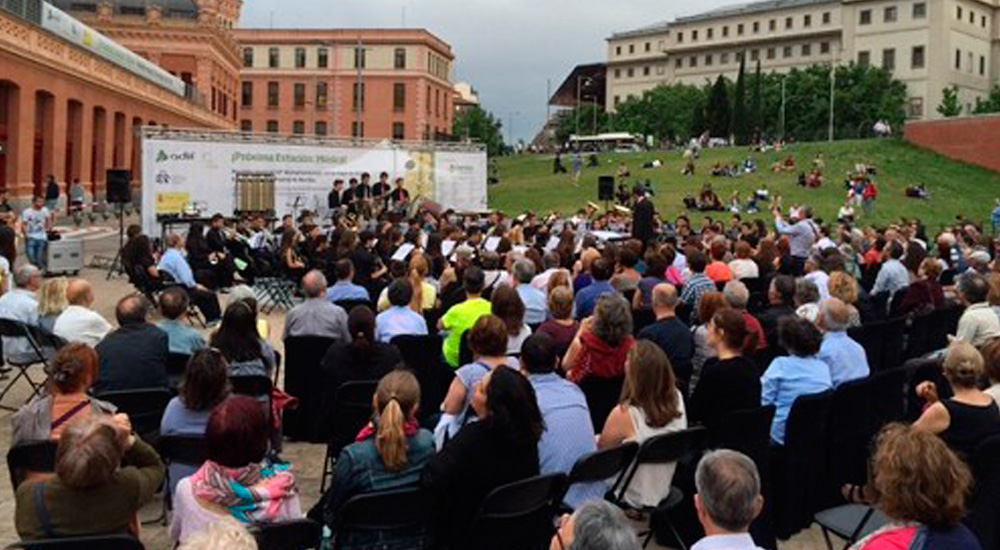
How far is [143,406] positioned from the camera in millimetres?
6043

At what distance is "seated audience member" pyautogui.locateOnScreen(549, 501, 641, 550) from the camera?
293 cm

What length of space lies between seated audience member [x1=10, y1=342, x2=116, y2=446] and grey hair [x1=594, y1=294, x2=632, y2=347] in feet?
10.1

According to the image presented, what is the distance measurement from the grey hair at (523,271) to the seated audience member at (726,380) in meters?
3.65

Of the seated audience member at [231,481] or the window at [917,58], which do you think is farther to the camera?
the window at [917,58]

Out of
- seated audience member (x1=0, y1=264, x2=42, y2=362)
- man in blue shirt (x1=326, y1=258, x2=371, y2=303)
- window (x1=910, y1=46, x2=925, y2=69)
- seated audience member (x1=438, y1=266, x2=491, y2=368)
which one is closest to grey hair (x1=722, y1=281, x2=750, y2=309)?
seated audience member (x1=438, y1=266, x2=491, y2=368)

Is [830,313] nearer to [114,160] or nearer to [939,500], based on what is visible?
[939,500]

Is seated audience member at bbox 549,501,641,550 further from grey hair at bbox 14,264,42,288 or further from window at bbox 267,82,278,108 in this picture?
window at bbox 267,82,278,108

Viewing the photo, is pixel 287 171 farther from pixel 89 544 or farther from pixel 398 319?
pixel 89 544

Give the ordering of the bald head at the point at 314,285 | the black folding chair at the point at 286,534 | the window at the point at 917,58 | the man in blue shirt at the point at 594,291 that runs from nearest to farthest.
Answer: the black folding chair at the point at 286,534, the bald head at the point at 314,285, the man in blue shirt at the point at 594,291, the window at the point at 917,58

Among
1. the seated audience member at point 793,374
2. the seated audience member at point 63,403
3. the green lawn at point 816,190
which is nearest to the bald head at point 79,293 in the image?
the seated audience member at point 63,403

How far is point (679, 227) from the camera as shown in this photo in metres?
18.9

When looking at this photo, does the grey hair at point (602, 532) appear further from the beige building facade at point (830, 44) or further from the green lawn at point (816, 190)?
the beige building facade at point (830, 44)

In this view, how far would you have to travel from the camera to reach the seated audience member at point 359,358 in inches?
267

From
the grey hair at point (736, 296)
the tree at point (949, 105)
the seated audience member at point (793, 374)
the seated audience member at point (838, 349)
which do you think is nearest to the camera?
the seated audience member at point (793, 374)
